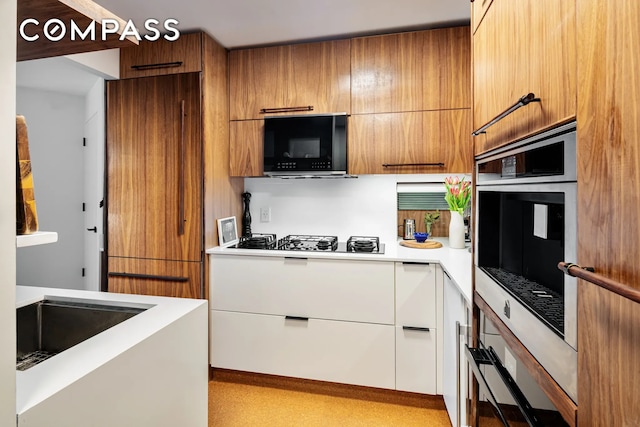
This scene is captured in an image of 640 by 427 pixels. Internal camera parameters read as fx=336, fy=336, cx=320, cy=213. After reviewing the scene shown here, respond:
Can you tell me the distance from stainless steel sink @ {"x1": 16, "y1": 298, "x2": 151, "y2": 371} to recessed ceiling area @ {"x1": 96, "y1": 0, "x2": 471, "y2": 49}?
178 centimetres

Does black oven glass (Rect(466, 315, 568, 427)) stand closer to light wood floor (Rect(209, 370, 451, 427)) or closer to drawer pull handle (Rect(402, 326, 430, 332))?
drawer pull handle (Rect(402, 326, 430, 332))

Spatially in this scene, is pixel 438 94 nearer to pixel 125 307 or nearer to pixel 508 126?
pixel 508 126

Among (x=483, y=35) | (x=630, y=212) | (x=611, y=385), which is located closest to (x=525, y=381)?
(x=611, y=385)

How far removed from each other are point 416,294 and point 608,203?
1655mm

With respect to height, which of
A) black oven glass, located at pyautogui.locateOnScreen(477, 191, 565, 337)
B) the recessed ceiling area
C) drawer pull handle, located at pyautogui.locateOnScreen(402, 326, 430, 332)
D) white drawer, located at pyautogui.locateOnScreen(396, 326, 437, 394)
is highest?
the recessed ceiling area

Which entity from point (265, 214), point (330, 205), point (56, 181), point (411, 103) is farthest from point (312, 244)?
point (56, 181)

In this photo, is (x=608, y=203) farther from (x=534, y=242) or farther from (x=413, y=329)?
(x=413, y=329)

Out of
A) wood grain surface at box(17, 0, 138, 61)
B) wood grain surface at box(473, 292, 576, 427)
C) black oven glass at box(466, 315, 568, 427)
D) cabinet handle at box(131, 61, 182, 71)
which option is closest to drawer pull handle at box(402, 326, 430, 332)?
black oven glass at box(466, 315, 568, 427)

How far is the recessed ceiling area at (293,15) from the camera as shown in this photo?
2.04 meters

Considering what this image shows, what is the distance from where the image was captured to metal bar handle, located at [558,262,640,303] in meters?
0.41

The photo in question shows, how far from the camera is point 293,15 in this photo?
2.16m

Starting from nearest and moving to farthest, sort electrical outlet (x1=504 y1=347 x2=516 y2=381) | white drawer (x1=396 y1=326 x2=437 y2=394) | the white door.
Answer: electrical outlet (x1=504 y1=347 x2=516 y2=381), white drawer (x1=396 y1=326 x2=437 y2=394), the white door

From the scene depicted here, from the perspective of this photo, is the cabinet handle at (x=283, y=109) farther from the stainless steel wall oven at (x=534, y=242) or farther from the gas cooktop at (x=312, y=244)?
the stainless steel wall oven at (x=534, y=242)

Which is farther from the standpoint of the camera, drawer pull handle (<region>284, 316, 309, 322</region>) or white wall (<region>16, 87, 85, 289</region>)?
white wall (<region>16, 87, 85, 289</region>)
